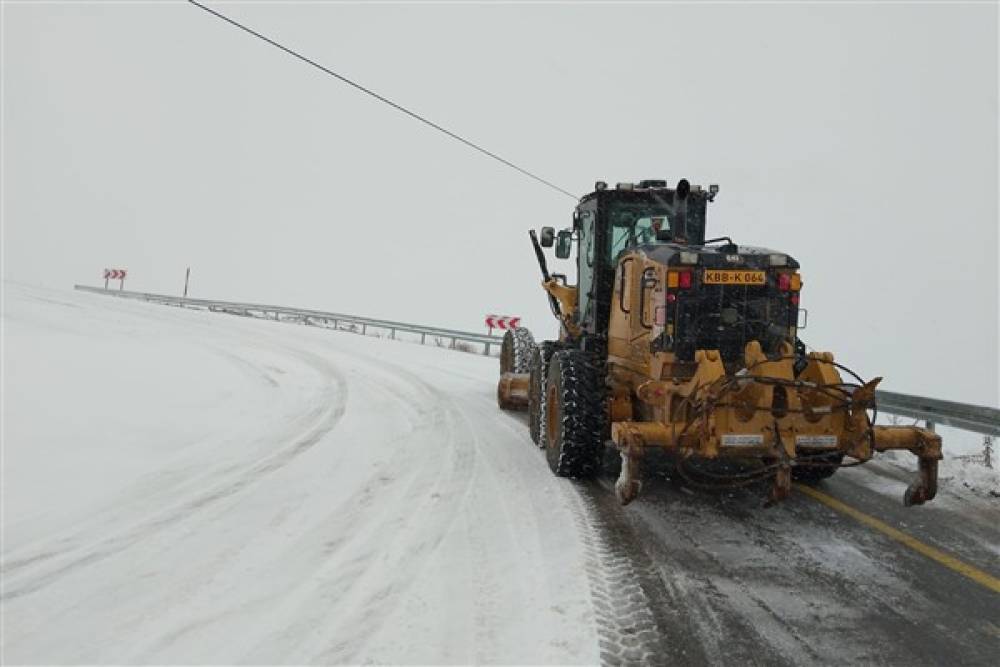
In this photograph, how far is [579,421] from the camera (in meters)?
5.86

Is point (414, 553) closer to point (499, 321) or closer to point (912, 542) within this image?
point (912, 542)

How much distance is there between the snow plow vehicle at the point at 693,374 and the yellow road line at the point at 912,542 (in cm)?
26

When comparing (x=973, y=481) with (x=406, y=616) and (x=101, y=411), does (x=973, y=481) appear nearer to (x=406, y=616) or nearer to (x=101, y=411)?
(x=406, y=616)

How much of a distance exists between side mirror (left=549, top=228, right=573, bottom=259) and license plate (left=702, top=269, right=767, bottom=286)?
3.13 meters

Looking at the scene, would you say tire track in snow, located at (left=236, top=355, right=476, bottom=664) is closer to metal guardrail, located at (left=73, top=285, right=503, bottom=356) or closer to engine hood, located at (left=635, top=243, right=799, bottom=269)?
engine hood, located at (left=635, top=243, right=799, bottom=269)

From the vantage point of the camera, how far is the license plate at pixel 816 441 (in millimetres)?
4660

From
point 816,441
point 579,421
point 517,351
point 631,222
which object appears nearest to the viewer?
point 816,441

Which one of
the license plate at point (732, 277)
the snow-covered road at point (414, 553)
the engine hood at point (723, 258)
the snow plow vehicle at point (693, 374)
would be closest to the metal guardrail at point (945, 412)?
the snow-covered road at point (414, 553)

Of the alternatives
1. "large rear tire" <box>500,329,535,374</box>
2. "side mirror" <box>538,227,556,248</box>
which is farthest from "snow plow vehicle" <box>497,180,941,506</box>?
"large rear tire" <box>500,329,535,374</box>

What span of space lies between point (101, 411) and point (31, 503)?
2364 mm

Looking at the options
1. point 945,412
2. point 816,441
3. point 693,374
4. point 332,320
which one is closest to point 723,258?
point 693,374

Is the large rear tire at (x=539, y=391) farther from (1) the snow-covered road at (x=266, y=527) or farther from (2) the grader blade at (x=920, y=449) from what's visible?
(2) the grader blade at (x=920, y=449)

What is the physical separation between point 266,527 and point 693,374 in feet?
11.6

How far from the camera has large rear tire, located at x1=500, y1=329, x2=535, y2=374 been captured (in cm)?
1002
